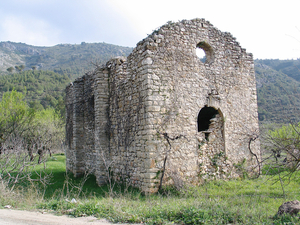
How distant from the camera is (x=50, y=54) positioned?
101875mm

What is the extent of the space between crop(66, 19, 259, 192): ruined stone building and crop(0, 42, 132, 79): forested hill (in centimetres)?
7238

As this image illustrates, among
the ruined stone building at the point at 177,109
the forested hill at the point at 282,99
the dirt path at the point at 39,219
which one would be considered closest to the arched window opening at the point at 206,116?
the ruined stone building at the point at 177,109

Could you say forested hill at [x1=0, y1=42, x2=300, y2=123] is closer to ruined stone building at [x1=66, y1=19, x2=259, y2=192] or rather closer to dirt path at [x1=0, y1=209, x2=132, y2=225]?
ruined stone building at [x1=66, y1=19, x2=259, y2=192]

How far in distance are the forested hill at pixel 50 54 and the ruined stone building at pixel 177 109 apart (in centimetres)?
7238

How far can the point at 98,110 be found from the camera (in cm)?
912

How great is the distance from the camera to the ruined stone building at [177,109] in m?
6.93

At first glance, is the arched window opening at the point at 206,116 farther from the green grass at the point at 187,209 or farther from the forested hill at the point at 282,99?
the green grass at the point at 187,209

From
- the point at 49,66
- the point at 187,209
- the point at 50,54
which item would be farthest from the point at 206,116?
the point at 50,54

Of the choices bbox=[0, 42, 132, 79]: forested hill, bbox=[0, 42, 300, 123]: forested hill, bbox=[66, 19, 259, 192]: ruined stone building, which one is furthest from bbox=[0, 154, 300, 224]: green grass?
bbox=[0, 42, 132, 79]: forested hill

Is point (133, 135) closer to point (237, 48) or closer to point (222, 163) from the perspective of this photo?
point (222, 163)

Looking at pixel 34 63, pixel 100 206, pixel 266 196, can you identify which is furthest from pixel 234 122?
pixel 34 63

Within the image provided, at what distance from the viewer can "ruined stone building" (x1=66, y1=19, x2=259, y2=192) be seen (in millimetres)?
6930

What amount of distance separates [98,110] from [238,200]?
5.91 m

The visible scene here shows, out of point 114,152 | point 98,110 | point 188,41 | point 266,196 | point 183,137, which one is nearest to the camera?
point 266,196
